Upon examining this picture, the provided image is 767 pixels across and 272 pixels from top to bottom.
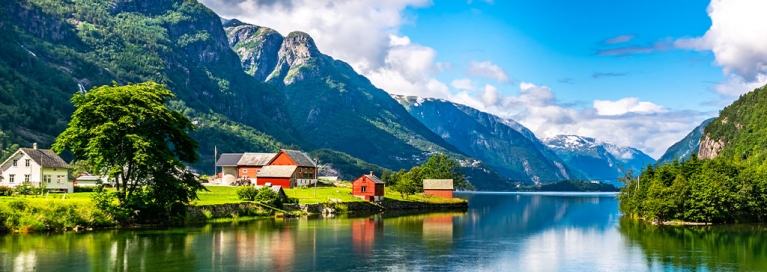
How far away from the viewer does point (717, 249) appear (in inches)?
2327

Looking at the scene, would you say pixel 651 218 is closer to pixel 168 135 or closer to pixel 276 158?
pixel 168 135

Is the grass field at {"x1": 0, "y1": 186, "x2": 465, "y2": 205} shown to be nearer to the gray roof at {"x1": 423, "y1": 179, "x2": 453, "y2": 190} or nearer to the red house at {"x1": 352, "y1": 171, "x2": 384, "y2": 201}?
the red house at {"x1": 352, "y1": 171, "x2": 384, "y2": 201}

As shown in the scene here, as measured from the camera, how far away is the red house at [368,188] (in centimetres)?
12331

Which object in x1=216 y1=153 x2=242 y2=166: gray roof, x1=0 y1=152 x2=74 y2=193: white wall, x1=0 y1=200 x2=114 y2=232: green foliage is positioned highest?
x1=216 y1=153 x2=242 y2=166: gray roof

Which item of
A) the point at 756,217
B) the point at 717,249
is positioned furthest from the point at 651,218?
the point at 717,249

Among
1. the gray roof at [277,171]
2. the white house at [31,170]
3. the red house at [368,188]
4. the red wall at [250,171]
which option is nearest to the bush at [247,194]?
the white house at [31,170]

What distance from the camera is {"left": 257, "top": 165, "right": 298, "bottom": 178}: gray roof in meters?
134

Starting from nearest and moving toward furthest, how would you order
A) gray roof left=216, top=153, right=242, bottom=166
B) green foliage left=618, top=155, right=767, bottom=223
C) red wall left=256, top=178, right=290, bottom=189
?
green foliage left=618, top=155, right=767, bottom=223, red wall left=256, top=178, right=290, bottom=189, gray roof left=216, top=153, right=242, bottom=166

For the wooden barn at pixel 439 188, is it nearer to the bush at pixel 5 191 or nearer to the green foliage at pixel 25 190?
the green foliage at pixel 25 190

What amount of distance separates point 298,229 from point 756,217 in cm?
6924

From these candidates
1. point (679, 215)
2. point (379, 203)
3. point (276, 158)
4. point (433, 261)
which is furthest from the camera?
point (276, 158)

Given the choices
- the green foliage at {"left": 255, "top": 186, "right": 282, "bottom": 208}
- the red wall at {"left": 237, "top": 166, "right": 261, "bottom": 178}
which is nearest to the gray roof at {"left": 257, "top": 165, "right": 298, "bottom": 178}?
the red wall at {"left": 237, "top": 166, "right": 261, "bottom": 178}

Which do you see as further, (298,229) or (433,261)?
(298,229)

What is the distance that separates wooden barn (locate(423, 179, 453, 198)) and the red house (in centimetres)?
2858
